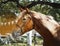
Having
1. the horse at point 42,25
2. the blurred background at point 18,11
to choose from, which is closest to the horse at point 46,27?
the horse at point 42,25

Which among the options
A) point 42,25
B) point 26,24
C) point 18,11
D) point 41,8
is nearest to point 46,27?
point 42,25

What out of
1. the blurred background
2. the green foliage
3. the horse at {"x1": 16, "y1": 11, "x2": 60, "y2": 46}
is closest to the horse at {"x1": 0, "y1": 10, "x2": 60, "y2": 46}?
the horse at {"x1": 16, "y1": 11, "x2": 60, "y2": 46}

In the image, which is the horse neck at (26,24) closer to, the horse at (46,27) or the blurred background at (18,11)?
the horse at (46,27)

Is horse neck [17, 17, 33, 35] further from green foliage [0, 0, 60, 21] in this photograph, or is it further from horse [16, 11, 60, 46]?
green foliage [0, 0, 60, 21]

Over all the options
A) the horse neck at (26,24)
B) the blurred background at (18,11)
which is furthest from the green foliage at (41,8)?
the horse neck at (26,24)

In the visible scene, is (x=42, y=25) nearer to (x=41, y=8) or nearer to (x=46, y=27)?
(x=46, y=27)

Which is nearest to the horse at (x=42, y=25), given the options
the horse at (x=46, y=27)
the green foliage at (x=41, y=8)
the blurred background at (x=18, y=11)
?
the horse at (x=46, y=27)

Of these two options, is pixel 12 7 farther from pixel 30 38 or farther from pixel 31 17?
pixel 31 17

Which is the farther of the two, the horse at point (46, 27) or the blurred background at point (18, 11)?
the blurred background at point (18, 11)

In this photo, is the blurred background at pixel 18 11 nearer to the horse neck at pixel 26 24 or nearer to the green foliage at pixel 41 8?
the green foliage at pixel 41 8

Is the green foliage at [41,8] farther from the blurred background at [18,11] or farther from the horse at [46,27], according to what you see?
the horse at [46,27]

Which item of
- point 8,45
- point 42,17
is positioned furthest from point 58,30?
point 8,45

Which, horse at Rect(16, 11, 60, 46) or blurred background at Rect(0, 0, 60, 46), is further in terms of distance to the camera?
blurred background at Rect(0, 0, 60, 46)

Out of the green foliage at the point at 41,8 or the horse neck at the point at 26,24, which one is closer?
the horse neck at the point at 26,24
